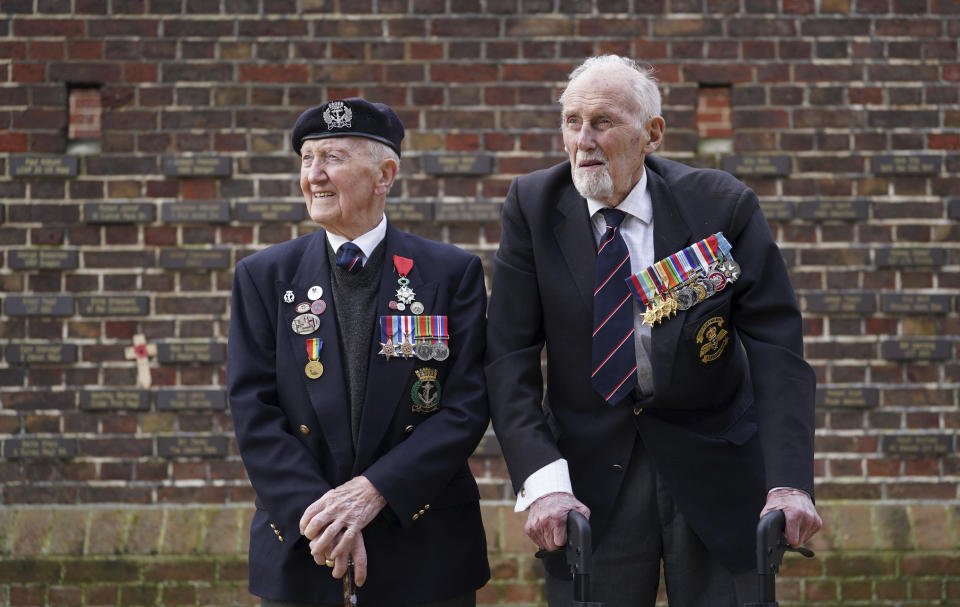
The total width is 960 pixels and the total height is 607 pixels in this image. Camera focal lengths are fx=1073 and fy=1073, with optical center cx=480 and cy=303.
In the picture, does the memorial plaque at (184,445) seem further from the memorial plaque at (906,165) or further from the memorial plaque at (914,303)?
the memorial plaque at (906,165)

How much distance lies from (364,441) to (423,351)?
0.92 feet

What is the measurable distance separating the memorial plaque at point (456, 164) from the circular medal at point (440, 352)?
7.46ft

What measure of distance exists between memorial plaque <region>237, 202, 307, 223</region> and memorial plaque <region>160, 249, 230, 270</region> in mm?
194

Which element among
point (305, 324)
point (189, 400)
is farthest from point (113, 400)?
point (305, 324)

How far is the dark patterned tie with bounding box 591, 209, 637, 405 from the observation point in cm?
266

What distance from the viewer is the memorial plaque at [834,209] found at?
16.5 ft

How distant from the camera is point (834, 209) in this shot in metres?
5.04

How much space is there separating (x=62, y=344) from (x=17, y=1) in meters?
1.63

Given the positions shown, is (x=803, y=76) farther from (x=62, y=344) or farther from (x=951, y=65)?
(x=62, y=344)

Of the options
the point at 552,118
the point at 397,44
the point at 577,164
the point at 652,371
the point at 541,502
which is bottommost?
the point at 541,502

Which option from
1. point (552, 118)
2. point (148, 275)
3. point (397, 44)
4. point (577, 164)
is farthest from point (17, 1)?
point (577, 164)

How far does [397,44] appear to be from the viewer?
5047 millimetres

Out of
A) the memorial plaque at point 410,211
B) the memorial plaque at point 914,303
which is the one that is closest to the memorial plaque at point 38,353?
the memorial plaque at point 410,211

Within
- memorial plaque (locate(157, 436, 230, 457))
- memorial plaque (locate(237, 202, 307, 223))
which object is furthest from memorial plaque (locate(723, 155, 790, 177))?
memorial plaque (locate(157, 436, 230, 457))
